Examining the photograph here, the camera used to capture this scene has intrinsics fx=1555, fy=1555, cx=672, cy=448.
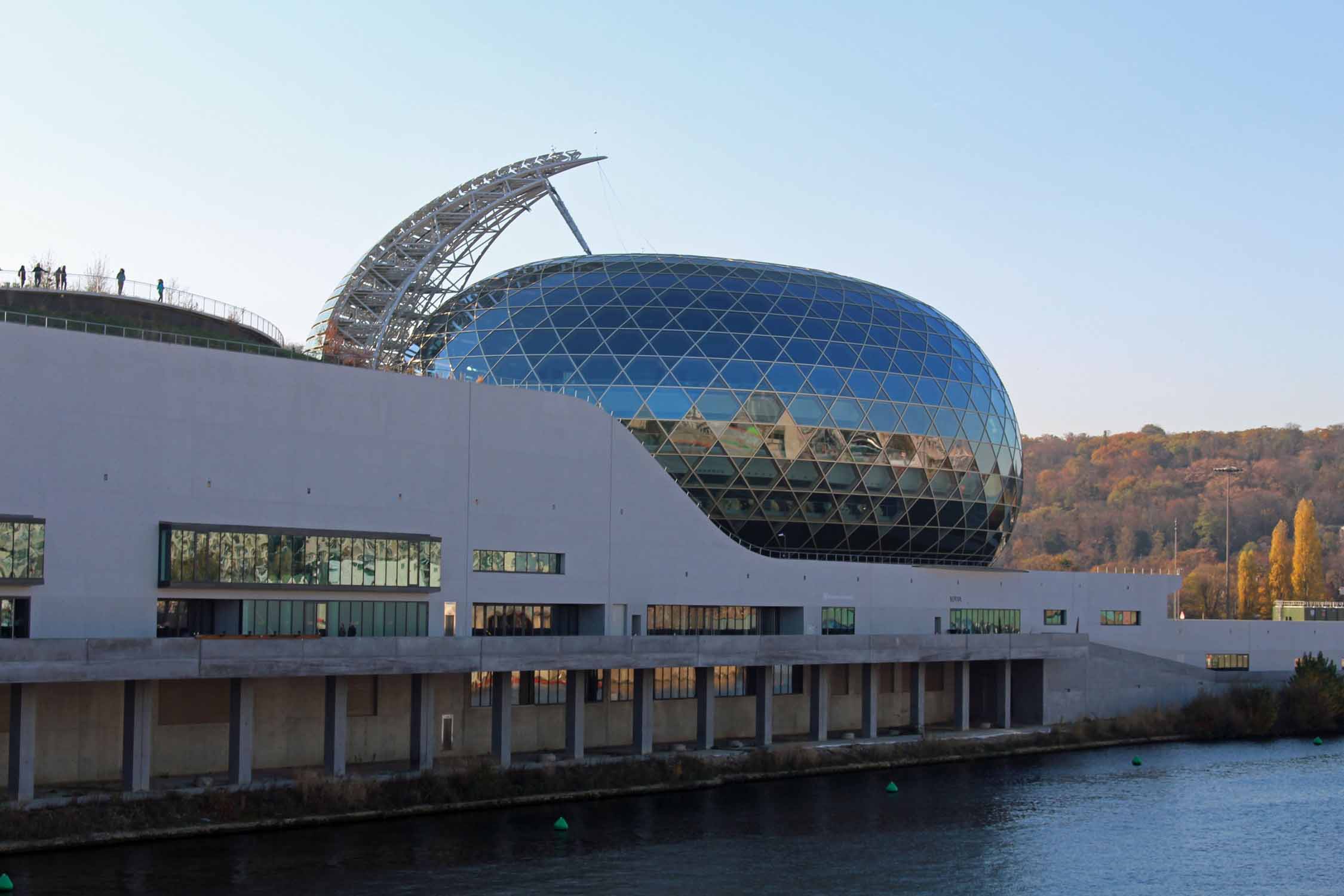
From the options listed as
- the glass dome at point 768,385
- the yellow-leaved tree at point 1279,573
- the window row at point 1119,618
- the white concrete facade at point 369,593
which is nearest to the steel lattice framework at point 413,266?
the glass dome at point 768,385

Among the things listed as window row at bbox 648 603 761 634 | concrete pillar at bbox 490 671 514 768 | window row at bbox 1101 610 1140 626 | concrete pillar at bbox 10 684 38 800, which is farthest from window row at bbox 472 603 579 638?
window row at bbox 1101 610 1140 626

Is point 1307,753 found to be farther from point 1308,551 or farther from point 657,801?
point 1308,551

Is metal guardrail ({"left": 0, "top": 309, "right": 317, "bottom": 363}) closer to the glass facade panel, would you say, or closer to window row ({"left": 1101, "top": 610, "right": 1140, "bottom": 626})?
the glass facade panel

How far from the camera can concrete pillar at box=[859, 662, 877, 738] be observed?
253ft

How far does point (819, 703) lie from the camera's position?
244ft

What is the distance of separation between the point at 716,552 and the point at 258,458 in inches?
967

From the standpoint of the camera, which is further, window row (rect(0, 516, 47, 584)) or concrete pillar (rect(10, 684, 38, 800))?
window row (rect(0, 516, 47, 584))

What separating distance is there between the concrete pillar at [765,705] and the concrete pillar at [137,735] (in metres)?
29.3

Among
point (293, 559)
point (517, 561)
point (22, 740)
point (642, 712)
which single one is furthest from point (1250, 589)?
point (22, 740)

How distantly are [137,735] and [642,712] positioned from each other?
73.8 ft

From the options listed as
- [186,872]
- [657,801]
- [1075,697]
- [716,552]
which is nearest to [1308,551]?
[1075,697]

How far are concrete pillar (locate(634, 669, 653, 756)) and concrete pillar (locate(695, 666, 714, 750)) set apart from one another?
344cm

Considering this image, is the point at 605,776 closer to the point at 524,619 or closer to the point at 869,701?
the point at 524,619

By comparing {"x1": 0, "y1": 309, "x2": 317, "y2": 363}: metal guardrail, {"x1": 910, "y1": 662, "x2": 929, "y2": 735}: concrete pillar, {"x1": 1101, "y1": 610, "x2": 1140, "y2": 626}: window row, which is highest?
{"x1": 0, "y1": 309, "x2": 317, "y2": 363}: metal guardrail
